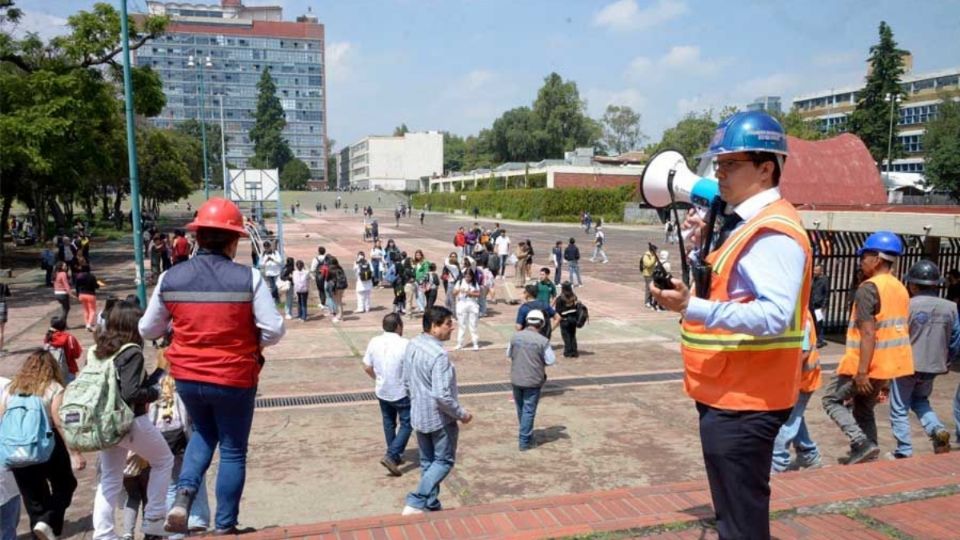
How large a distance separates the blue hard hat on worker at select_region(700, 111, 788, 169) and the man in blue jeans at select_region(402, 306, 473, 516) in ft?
9.89

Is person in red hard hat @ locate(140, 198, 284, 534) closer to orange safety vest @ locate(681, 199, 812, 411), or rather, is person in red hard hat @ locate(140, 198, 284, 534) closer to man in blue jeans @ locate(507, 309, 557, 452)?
orange safety vest @ locate(681, 199, 812, 411)

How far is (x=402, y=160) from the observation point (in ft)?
430

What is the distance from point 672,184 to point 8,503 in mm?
4429

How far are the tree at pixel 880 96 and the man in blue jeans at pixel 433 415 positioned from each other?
59.3 meters

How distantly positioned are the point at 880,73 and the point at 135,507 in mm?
62195

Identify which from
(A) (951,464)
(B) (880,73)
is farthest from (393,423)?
(B) (880,73)

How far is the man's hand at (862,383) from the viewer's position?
15.9 ft

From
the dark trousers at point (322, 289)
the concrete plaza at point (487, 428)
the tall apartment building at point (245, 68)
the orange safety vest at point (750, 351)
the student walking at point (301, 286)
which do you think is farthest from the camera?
the tall apartment building at point (245, 68)

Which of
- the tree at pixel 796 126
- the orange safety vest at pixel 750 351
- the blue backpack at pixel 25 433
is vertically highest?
the tree at pixel 796 126

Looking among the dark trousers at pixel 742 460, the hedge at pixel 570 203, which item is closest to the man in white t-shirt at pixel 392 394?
the dark trousers at pixel 742 460

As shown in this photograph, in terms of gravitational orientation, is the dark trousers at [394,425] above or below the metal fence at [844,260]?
below

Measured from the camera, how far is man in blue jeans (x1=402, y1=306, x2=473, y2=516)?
4.74 meters

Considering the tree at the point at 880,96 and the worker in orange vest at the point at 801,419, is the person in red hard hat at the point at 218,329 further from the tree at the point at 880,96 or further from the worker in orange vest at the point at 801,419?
the tree at the point at 880,96

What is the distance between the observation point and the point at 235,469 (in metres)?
3.34
